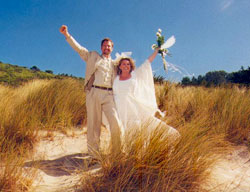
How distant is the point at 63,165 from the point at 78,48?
1.87 metres

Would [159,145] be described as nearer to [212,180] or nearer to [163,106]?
[212,180]

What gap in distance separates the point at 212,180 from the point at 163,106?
325 cm

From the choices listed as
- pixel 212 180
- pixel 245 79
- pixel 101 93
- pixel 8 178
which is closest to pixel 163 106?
pixel 101 93

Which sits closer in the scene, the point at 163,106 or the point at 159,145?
the point at 159,145

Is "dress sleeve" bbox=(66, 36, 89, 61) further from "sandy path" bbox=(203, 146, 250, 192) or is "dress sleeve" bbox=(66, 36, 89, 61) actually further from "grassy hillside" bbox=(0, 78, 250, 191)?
"sandy path" bbox=(203, 146, 250, 192)

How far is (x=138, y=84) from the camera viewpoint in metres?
3.44

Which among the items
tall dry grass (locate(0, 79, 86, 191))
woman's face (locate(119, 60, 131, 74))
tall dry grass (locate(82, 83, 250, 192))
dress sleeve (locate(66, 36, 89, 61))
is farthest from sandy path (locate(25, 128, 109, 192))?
dress sleeve (locate(66, 36, 89, 61))

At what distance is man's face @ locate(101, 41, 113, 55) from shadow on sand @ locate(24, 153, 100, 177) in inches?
65.8

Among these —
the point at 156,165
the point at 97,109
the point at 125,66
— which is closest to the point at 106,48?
the point at 125,66

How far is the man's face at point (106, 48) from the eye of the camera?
3.34m

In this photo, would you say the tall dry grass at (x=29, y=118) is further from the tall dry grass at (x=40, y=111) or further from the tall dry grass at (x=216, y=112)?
the tall dry grass at (x=216, y=112)

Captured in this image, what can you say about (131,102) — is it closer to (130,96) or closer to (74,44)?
(130,96)

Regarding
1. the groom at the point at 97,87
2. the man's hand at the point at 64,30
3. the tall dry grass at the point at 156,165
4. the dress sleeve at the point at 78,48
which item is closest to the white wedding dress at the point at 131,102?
the groom at the point at 97,87

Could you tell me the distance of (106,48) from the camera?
3.37 m
